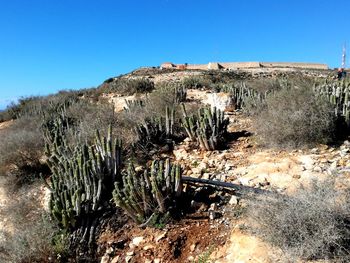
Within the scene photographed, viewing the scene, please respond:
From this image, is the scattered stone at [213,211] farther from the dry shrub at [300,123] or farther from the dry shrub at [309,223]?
the dry shrub at [300,123]

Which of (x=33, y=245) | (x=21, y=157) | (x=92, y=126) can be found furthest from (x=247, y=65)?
(x=33, y=245)

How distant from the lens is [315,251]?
3303mm

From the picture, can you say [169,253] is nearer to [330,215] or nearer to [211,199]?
[211,199]

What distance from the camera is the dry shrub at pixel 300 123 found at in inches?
240

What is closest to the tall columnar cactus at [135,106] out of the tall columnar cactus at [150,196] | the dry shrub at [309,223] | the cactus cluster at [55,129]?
the cactus cluster at [55,129]

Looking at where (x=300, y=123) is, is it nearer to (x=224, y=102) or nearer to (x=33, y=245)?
(x=224, y=102)

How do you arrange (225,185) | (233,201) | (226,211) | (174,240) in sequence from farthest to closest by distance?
(225,185) → (233,201) → (226,211) → (174,240)

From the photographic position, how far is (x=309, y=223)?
349 centimetres

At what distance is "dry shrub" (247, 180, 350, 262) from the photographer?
11.0ft

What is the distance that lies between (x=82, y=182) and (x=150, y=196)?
55.4 inches

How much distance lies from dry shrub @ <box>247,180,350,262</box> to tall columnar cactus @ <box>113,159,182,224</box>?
1348 millimetres

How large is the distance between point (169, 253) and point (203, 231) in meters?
0.50

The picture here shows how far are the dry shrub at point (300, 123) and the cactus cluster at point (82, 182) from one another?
2773 mm

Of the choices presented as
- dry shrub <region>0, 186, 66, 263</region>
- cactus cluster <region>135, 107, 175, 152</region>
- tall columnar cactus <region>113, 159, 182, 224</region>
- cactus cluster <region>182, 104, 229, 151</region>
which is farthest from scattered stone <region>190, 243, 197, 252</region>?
cactus cluster <region>135, 107, 175, 152</region>
